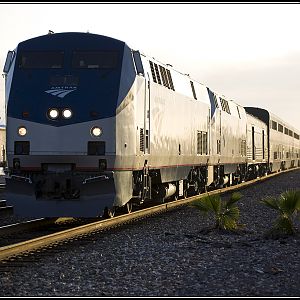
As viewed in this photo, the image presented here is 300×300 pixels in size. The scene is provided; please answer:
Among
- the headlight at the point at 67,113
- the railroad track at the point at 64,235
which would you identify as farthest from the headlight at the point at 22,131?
the railroad track at the point at 64,235

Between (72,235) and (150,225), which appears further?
(150,225)

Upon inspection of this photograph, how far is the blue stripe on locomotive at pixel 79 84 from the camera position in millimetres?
12141

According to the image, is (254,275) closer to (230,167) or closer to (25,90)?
(25,90)

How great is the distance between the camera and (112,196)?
1195cm

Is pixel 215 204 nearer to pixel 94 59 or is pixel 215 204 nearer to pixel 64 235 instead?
pixel 64 235

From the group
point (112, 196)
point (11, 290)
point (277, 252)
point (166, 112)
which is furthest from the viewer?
point (166, 112)

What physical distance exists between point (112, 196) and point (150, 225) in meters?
1.59

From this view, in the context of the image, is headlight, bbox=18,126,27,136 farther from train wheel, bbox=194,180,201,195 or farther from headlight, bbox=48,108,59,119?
train wheel, bbox=194,180,201,195

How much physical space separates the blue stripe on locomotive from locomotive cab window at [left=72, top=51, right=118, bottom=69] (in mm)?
91

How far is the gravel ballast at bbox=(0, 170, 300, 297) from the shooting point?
686cm

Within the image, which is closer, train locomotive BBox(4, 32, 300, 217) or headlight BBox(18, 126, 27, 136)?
train locomotive BBox(4, 32, 300, 217)

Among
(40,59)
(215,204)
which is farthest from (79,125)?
(215,204)

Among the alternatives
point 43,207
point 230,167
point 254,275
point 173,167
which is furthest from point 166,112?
point 230,167

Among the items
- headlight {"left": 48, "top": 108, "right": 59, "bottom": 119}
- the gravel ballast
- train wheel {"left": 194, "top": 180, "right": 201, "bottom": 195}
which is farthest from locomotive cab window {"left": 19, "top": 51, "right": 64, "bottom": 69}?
train wheel {"left": 194, "top": 180, "right": 201, "bottom": 195}
